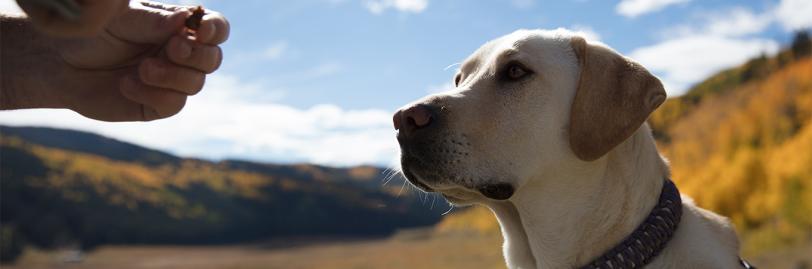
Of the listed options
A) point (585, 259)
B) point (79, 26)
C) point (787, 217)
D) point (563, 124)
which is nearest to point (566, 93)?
point (563, 124)

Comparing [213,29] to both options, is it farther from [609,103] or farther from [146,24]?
[609,103]

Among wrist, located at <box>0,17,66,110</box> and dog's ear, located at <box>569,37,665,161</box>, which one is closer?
wrist, located at <box>0,17,66,110</box>

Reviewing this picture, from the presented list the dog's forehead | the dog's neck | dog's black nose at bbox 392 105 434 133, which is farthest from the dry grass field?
dog's black nose at bbox 392 105 434 133

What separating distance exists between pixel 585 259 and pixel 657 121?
208701 mm

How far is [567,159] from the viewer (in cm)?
386

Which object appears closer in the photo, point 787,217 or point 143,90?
point 143,90

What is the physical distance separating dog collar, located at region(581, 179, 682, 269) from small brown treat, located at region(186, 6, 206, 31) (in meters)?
2.32

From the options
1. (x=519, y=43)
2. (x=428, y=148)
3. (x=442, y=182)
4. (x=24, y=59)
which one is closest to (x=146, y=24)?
(x=24, y=59)

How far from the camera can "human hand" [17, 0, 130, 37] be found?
184cm

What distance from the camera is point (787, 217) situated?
229 feet

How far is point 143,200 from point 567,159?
513ft

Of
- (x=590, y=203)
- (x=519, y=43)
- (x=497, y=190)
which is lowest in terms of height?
(x=590, y=203)

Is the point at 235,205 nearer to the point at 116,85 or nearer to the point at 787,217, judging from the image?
the point at 787,217

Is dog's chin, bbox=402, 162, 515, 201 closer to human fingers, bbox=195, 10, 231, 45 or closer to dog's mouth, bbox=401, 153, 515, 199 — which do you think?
dog's mouth, bbox=401, 153, 515, 199
